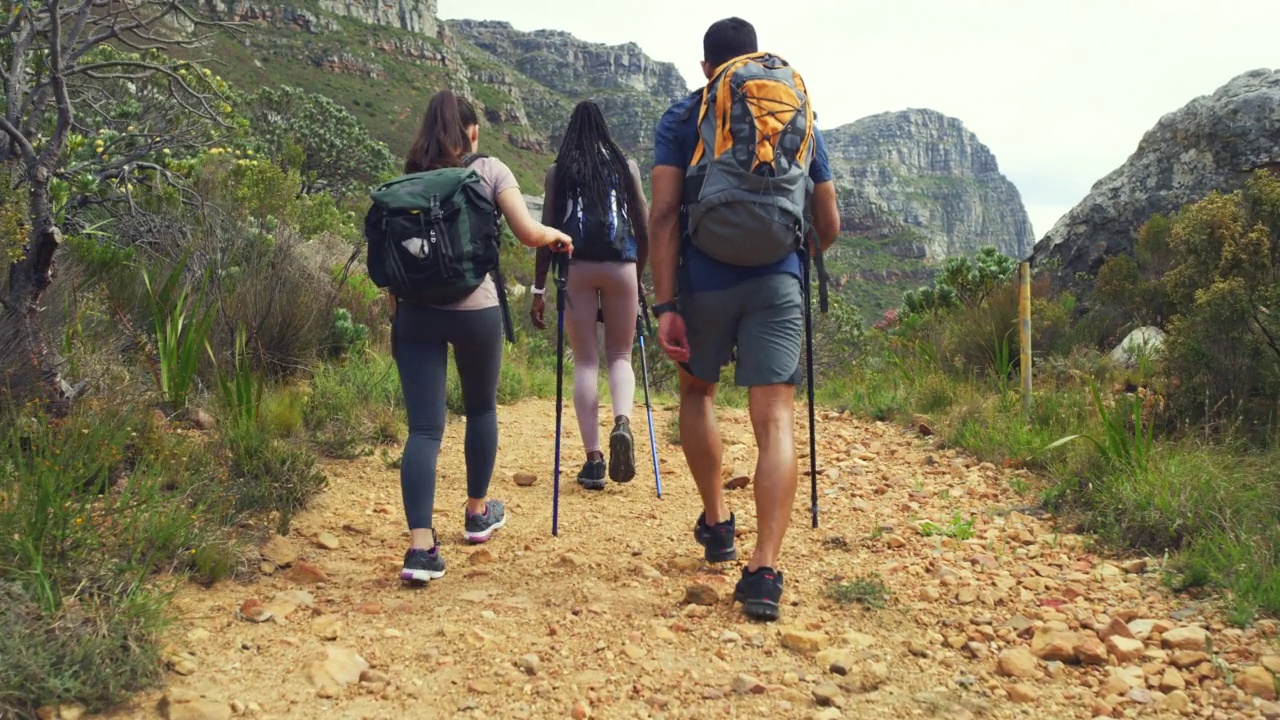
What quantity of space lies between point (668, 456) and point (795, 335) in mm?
2812

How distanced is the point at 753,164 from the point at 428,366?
1.41m

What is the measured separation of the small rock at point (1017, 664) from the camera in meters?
2.44

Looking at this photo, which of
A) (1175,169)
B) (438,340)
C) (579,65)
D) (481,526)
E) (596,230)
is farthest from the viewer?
(579,65)

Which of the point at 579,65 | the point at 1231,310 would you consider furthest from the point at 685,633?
the point at 579,65

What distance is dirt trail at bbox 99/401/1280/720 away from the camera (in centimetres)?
227

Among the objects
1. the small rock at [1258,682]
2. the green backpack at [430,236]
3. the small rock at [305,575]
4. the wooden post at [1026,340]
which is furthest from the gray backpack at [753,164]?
the wooden post at [1026,340]

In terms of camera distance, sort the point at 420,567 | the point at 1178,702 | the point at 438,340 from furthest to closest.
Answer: the point at 438,340 < the point at 420,567 < the point at 1178,702

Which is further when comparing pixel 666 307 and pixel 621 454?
pixel 621 454

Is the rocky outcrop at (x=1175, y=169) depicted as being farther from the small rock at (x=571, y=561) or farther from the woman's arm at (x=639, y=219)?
the small rock at (x=571, y=561)

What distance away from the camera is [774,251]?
279 cm

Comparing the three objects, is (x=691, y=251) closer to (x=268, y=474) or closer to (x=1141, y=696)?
(x=1141, y=696)

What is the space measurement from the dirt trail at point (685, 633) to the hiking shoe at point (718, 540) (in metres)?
0.08

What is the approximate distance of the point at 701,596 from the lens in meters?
2.94

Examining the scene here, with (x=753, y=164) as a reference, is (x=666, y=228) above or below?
below
